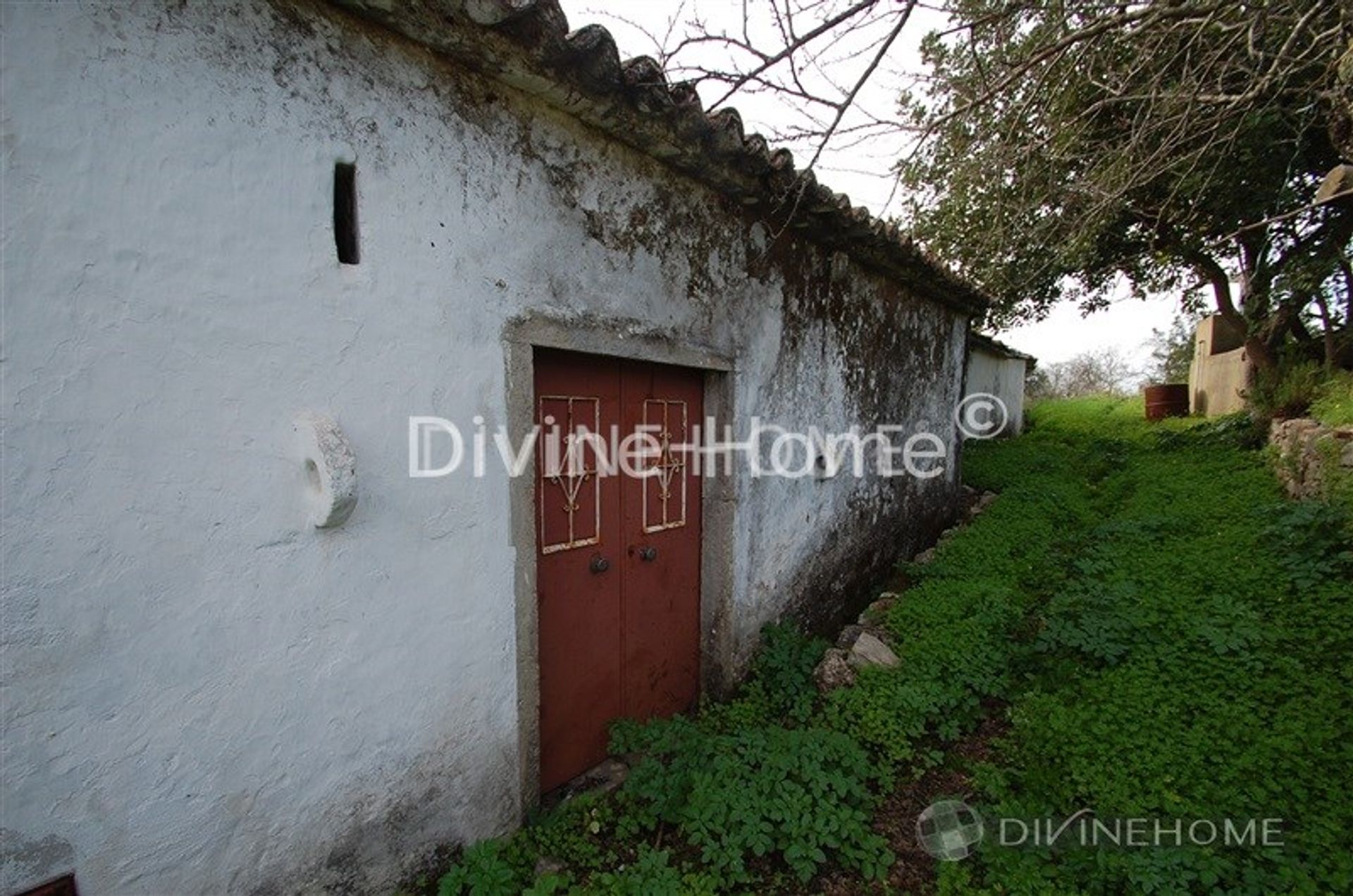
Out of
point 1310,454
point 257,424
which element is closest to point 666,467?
point 257,424

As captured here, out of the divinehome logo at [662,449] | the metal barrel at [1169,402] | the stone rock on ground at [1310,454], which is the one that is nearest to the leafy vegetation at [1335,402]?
the stone rock on ground at [1310,454]

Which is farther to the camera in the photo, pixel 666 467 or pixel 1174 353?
pixel 1174 353

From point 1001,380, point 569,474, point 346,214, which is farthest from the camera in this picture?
→ point 1001,380

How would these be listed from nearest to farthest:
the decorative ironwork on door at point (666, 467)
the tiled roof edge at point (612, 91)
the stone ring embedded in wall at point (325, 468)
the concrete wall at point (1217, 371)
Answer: the stone ring embedded in wall at point (325, 468) < the tiled roof edge at point (612, 91) < the decorative ironwork on door at point (666, 467) < the concrete wall at point (1217, 371)

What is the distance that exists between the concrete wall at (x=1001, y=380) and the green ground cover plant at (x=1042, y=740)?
33.9ft

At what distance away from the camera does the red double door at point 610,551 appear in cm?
278

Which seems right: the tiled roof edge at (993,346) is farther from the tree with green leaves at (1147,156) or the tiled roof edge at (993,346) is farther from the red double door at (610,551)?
the red double door at (610,551)

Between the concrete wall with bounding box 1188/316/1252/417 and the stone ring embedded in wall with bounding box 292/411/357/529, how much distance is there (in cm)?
1340

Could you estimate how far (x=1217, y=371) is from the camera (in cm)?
A: 1151

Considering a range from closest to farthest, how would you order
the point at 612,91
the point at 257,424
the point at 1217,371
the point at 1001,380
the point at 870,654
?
1. the point at 257,424
2. the point at 612,91
3. the point at 870,654
4. the point at 1217,371
5. the point at 1001,380

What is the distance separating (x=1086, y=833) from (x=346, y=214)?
3.82 metres

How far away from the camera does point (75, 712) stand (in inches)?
57.7

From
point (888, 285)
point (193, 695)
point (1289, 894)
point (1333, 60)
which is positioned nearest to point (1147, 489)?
point (888, 285)

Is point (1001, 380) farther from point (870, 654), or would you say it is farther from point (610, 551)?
point (610, 551)
